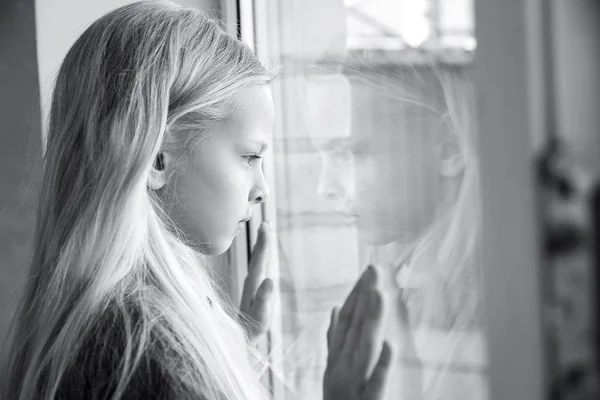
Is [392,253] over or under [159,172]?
under

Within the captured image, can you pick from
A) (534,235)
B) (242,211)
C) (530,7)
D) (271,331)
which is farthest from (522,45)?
(271,331)

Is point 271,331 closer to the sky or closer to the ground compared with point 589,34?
closer to the ground

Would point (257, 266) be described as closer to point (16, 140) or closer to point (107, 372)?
point (107, 372)

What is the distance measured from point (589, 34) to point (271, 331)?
0.85 m

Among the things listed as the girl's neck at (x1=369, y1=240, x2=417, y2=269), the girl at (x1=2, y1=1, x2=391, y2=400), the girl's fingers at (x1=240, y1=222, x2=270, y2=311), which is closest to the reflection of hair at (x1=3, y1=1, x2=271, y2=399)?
the girl at (x1=2, y1=1, x2=391, y2=400)

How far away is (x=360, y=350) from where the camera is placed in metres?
0.76

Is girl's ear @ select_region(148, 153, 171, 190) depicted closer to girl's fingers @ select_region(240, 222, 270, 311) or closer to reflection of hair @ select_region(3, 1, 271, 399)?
reflection of hair @ select_region(3, 1, 271, 399)

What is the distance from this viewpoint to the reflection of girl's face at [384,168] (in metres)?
0.97

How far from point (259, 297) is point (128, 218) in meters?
0.31

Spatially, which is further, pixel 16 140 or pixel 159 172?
pixel 16 140

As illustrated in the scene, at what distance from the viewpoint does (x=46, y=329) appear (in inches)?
35.0

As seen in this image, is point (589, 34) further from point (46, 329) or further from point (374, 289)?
point (46, 329)

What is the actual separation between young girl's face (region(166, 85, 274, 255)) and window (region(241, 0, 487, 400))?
0.19 m

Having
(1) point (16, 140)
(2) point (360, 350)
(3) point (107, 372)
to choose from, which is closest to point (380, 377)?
(2) point (360, 350)
